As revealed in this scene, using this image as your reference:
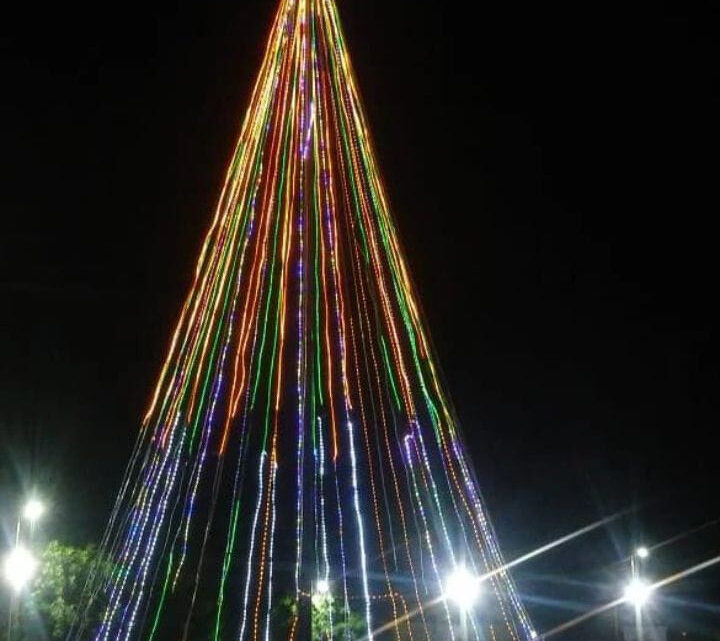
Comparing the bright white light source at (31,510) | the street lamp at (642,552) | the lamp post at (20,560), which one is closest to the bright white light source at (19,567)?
the lamp post at (20,560)

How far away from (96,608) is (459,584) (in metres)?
6.41

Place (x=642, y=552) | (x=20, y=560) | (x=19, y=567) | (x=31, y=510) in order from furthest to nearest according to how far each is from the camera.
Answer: (x=642, y=552) → (x=31, y=510) → (x=20, y=560) → (x=19, y=567)

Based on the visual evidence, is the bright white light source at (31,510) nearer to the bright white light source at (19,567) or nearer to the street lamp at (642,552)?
the bright white light source at (19,567)

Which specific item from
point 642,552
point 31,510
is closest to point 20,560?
point 31,510

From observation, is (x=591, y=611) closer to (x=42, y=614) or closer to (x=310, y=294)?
(x=42, y=614)

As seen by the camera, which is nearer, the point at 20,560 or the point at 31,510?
the point at 20,560

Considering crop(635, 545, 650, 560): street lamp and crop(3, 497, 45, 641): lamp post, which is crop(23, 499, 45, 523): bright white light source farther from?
crop(635, 545, 650, 560): street lamp

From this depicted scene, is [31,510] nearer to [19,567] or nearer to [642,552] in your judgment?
[19,567]

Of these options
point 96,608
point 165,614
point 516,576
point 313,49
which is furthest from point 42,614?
point 516,576

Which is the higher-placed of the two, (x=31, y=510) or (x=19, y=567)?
(x=31, y=510)

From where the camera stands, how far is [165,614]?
19.7 metres

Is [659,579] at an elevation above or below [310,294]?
above

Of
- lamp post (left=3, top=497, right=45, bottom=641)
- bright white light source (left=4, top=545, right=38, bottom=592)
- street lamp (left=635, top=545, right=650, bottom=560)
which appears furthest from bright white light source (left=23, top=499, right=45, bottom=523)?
street lamp (left=635, top=545, right=650, bottom=560)

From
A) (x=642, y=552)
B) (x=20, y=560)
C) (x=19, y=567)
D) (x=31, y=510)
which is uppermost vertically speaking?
(x=642, y=552)
